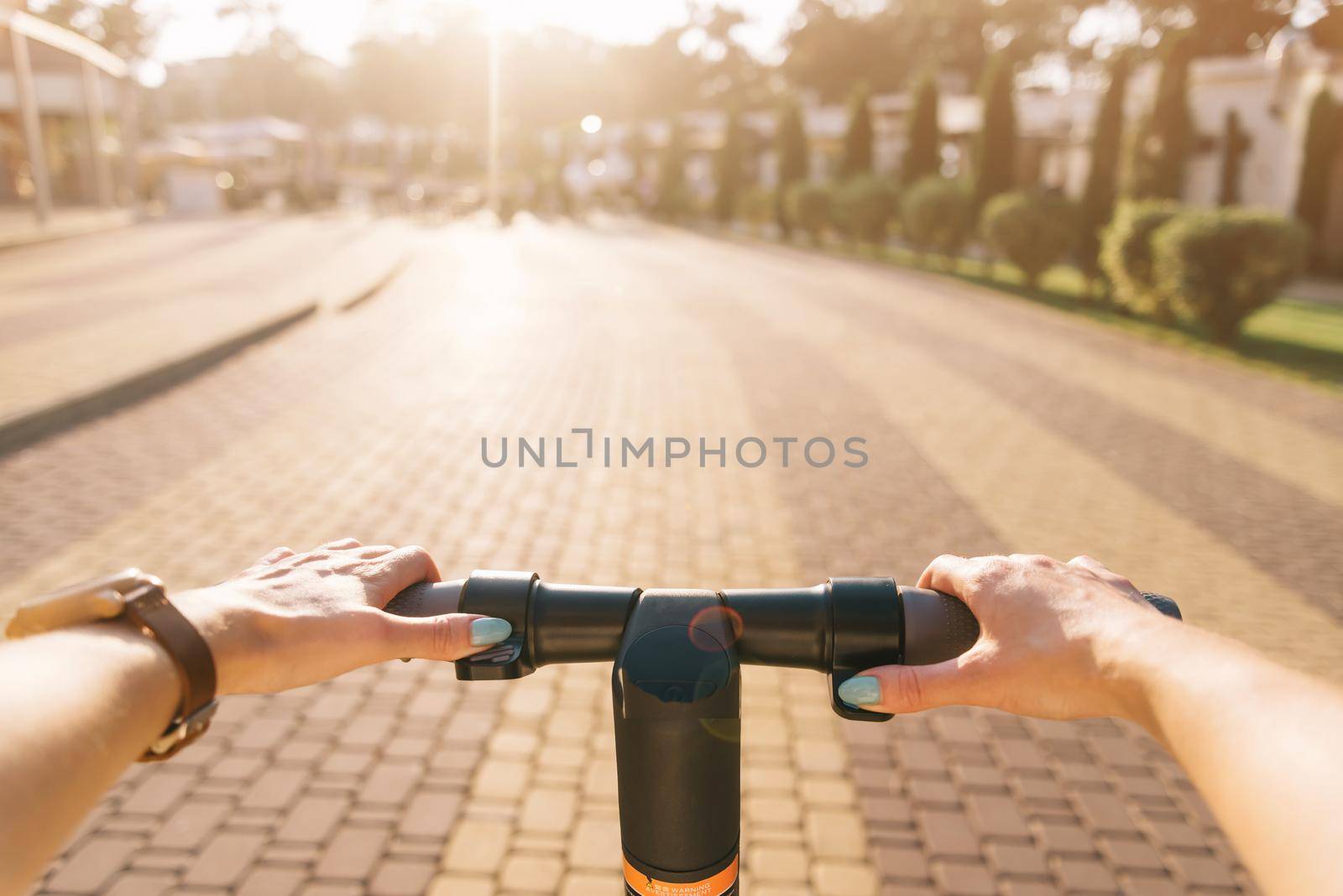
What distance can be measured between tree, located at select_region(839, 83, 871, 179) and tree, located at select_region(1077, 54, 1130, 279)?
1001 centimetres

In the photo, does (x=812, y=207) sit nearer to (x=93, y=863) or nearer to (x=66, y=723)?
(x=93, y=863)

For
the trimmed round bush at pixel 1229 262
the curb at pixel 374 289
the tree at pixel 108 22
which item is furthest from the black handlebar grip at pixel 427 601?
the tree at pixel 108 22

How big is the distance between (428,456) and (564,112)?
5343 cm

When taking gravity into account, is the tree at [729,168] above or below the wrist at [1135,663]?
above

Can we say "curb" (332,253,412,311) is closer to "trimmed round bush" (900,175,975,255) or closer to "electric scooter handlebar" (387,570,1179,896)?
"trimmed round bush" (900,175,975,255)

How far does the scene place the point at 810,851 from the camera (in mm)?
3066

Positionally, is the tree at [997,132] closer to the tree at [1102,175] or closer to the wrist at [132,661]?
the tree at [1102,175]

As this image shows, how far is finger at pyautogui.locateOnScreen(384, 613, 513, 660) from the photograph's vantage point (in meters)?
1.06

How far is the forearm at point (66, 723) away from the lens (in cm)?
72

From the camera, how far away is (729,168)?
35.1m

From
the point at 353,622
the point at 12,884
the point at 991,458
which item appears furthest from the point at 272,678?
the point at 991,458

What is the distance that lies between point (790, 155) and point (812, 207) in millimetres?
4640

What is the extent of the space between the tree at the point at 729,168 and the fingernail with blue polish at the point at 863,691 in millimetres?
35358

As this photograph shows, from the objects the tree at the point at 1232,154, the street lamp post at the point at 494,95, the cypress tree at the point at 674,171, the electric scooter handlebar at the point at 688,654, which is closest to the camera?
the electric scooter handlebar at the point at 688,654
